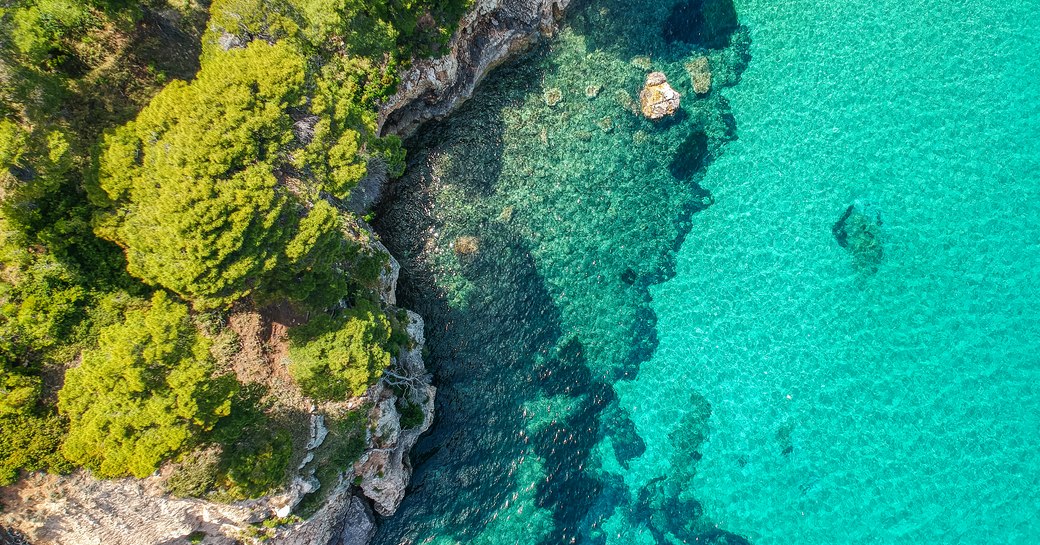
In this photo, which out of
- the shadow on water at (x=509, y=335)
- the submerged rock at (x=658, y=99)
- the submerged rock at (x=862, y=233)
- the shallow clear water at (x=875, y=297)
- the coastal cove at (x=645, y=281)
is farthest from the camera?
the submerged rock at (x=658, y=99)

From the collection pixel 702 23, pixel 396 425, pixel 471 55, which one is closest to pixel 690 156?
pixel 702 23

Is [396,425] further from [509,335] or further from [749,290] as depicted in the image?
[749,290]

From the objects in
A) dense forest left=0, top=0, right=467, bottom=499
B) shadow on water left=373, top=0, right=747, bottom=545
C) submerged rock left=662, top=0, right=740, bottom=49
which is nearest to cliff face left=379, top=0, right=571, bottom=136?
shadow on water left=373, top=0, right=747, bottom=545

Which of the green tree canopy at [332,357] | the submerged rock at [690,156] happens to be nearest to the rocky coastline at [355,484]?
the green tree canopy at [332,357]

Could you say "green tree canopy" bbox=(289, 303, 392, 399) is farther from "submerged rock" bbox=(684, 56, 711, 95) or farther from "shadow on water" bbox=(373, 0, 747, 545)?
"submerged rock" bbox=(684, 56, 711, 95)

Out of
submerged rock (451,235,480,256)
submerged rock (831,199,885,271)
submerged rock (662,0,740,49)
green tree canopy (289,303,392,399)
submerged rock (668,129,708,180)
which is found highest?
submerged rock (662,0,740,49)

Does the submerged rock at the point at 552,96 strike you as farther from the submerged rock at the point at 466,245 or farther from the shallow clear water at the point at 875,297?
the shallow clear water at the point at 875,297

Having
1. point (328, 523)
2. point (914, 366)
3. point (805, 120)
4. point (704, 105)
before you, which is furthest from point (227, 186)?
point (914, 366)

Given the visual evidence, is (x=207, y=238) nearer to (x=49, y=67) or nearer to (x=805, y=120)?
(x=49, y=67)
